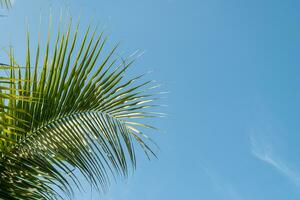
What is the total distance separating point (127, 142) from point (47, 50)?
2.55ft

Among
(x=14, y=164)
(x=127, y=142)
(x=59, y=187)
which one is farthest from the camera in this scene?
(x=127, y=142)

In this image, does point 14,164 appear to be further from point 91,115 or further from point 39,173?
point 91,115

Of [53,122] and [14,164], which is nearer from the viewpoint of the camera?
[14,164]

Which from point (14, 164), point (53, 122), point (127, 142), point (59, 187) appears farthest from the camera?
point (127, 142)

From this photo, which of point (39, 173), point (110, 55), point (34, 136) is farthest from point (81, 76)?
point (39, 173)

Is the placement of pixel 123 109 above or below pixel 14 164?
above

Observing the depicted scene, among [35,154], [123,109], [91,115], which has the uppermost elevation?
[123,109]

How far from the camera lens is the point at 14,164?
2049 millimetres

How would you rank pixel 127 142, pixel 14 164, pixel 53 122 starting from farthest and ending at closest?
pixel 127 142
pixel 53 122
pixel 14 164

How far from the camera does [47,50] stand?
224cm

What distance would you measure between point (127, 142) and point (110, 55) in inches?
23.5

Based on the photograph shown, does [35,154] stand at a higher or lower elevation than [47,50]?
lower

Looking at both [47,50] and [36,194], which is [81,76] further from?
[36,194]

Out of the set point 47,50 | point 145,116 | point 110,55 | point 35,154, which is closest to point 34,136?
point 35,154
